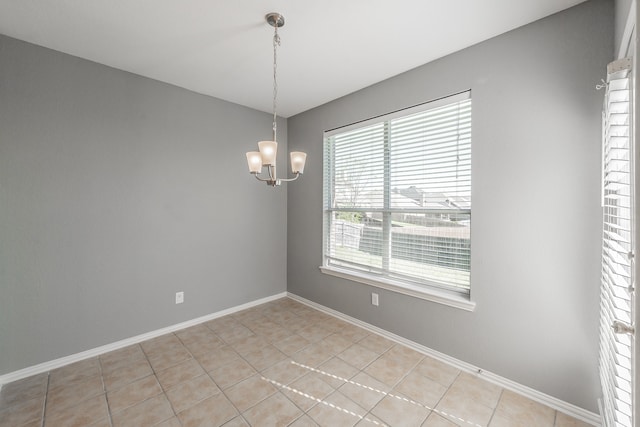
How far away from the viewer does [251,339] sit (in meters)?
2.74

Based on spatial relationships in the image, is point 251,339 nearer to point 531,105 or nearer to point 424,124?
point 424,124

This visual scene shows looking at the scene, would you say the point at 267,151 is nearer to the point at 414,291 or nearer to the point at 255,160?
the point at 255,160

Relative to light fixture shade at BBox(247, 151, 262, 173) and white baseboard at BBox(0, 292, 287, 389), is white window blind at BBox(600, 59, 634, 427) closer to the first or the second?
light fixture shade at BBox(247, 151, 262, 173)

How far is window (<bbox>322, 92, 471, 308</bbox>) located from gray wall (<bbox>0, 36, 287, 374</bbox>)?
1.19 meters

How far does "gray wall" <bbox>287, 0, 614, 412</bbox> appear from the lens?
1.71m

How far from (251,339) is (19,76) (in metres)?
2.91

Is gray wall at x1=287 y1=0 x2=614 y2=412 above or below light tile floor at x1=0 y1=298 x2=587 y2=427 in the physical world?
above

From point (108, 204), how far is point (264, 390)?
2131 mm

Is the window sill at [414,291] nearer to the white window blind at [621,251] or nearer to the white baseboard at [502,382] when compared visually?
the white baseboard at [502,382]

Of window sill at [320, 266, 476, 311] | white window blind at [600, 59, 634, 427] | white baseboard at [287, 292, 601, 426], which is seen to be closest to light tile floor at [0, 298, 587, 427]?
white baseboard at [287, 292, 601, 426]

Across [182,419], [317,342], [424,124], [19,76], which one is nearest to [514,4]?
[424,124]

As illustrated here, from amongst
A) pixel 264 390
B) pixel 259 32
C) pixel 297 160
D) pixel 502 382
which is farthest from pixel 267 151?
pixel 502 382

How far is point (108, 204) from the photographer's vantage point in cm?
250

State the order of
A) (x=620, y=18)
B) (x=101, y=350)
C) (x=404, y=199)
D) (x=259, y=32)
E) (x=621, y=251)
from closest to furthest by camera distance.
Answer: (x=621, y=251), (x=620, y=18), (x=259, y=32), (x=101, y=350), (x=404, y=199)
